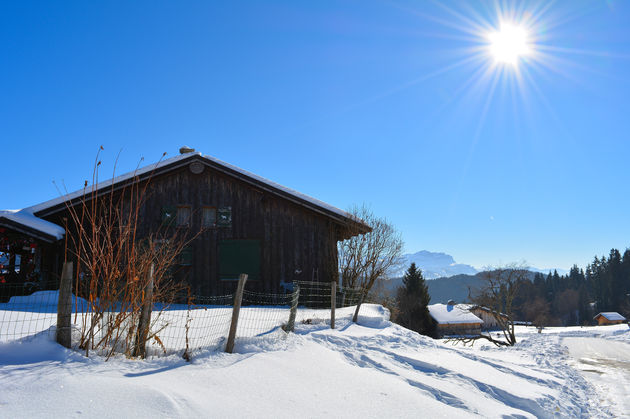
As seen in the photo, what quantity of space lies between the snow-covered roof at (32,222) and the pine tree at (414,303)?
29891 millimetres

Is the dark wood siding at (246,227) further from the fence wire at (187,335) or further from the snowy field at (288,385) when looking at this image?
the fence wire at (187,335)

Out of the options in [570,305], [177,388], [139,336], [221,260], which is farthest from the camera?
[570,305]

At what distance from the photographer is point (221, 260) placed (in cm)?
1412

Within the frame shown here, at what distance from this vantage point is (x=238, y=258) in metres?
14.2

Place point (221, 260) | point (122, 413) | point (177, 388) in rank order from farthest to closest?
point (221, 260)
point (177, 388)
point (122, 413)

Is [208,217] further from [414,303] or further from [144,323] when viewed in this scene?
[414,303]

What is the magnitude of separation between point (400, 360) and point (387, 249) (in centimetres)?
1115

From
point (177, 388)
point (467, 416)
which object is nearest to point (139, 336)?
point (177, 388)

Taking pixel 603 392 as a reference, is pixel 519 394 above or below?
above

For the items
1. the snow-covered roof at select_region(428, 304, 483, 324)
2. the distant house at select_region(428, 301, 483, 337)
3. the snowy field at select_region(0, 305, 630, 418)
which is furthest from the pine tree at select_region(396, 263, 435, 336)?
the snowy field at select_region(0, 305, 630, 418)

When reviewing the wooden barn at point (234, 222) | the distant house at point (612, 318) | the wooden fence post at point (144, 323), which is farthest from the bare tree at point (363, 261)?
the distant house at point (612, 318)

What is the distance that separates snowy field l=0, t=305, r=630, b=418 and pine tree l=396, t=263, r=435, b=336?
2918cm

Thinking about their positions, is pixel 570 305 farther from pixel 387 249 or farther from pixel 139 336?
pixel 139 336

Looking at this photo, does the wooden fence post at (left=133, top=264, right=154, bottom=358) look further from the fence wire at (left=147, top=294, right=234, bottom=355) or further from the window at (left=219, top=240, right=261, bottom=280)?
the window at (left=219, top=240, right=261, bottom=280)
